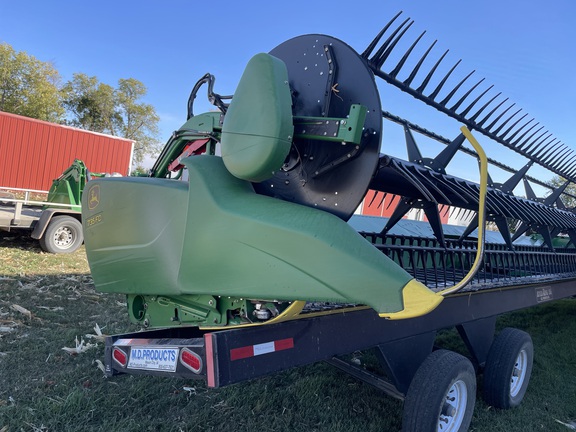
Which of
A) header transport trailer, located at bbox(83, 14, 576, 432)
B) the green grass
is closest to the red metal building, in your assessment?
the green grass

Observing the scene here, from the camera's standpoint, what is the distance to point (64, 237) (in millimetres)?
8734

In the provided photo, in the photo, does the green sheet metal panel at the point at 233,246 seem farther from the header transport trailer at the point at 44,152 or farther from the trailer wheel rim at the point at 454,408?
the header transport trailer at the point at 44,152

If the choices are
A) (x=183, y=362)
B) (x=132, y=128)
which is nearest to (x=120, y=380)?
(x=183, y=362)

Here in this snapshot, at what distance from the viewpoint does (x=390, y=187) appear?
2943mm

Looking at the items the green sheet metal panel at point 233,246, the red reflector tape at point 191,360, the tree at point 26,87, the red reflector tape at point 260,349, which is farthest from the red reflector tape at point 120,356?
the tree at point 26,87

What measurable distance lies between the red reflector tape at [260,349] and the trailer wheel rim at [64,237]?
7.89 metres

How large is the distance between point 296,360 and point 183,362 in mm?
538

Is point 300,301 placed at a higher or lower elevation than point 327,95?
→ lower

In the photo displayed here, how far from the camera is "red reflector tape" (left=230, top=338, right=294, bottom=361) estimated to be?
1.91m

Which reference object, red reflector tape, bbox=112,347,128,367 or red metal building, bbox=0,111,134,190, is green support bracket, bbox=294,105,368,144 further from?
red metal building, bbox=0,111,134,190

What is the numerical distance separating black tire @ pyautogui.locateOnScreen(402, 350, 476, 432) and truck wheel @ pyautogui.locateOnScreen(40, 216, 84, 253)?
25.4ft

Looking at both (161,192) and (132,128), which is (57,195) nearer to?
(161,192)

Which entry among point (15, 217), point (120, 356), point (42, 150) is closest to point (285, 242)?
point (120, 356)

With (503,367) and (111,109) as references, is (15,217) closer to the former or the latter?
(503,367)
